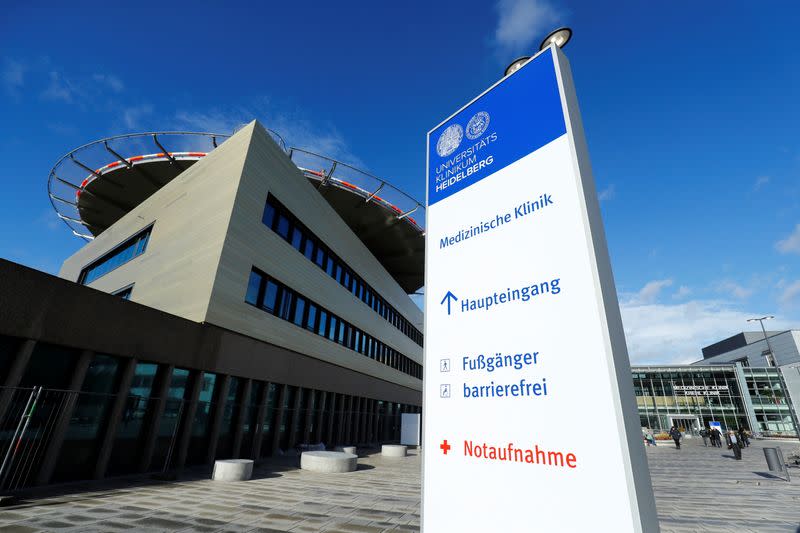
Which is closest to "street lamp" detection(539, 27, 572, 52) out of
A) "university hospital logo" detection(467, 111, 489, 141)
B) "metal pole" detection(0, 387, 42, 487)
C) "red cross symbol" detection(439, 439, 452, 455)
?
"university hospital logo" detection(467, 111, 489, 141)

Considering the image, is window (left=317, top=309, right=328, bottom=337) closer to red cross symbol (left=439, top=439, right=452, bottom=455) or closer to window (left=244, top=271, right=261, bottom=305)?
window (left=244, top=271, right=261, bottom=305)

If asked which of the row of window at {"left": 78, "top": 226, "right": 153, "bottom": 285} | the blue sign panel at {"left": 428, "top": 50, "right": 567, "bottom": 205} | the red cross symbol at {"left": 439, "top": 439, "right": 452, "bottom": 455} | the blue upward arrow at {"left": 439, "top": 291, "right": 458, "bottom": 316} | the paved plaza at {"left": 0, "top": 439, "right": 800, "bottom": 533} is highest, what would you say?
the row of window at {"left": 78, "top": 226, "right": 153, "bottom": 285}

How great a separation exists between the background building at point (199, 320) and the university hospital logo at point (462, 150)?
36.9 ft

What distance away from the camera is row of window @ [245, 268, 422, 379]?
692 inches

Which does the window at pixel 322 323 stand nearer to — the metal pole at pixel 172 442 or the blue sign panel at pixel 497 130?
the metal pole at pixel 172 442

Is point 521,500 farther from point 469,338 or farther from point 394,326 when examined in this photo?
point 394,326

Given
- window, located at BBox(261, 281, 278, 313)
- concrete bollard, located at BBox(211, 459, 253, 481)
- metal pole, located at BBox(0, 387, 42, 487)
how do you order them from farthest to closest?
1. window, located at BBox(261, 281, 278, 313)
2. concrete bollard, located at BBox(211, 459, 253, 481)
3. metal pole, located at BBox(0, 387, 42, 487)

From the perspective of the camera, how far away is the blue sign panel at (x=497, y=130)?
3.08 meters

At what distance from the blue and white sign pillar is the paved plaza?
17.7ft

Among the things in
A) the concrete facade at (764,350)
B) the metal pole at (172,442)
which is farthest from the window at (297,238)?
the concrete facade at (764,350)

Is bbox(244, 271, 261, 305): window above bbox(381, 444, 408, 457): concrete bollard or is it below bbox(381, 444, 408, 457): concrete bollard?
above

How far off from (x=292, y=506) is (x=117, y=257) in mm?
22986

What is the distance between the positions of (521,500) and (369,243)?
3263 centimetres

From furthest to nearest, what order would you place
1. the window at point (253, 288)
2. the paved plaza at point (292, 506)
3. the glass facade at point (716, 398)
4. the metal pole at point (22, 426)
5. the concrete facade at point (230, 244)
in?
the glass facade at point (716, 398) → the window at point (253, 288) → the concrete facade at point (230, 244) → the metal pole at point (22, 426) → the paved plaza at point (292, 506)
